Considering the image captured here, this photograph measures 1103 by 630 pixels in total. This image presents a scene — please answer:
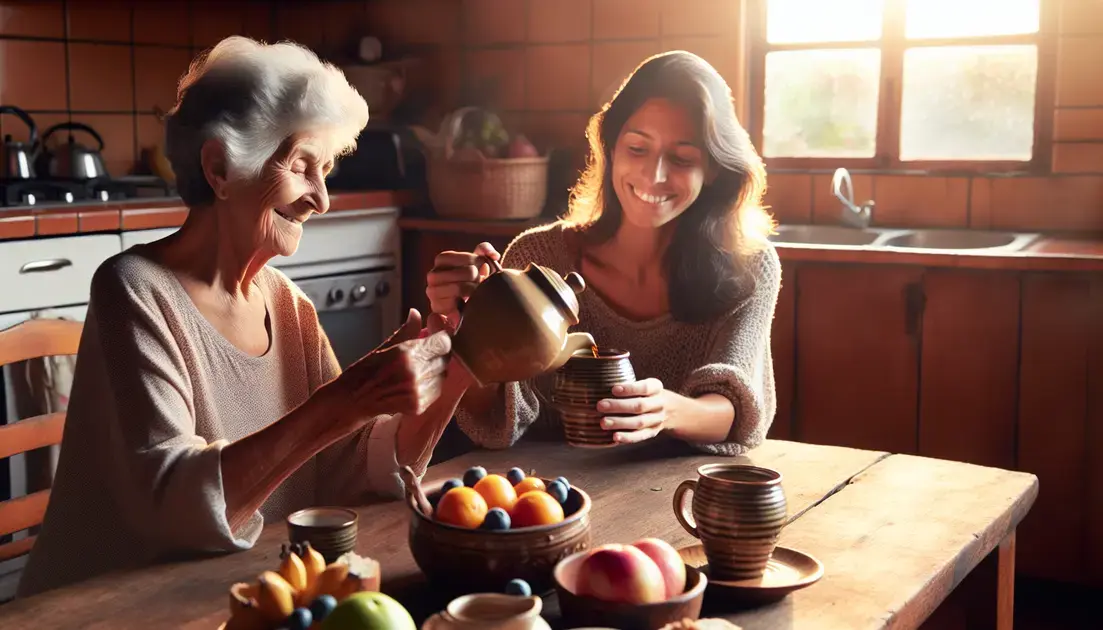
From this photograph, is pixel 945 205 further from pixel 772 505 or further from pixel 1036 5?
pixel 772 505

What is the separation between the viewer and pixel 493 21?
375 cm

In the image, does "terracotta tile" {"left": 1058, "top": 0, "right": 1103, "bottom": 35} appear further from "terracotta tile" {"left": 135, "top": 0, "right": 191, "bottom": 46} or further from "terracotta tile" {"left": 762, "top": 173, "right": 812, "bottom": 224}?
"terracotta tile" {"left": 135, "top": 0, "right": 191, "bottom": 46}

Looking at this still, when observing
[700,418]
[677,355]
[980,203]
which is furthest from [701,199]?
[980,203]

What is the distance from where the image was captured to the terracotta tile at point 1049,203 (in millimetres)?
2980

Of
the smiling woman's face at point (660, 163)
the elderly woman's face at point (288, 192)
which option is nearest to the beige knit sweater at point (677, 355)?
the smiling woman's face at point (660, 163)

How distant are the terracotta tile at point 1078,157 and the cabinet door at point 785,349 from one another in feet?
2.60

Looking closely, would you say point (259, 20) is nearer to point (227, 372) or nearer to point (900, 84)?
point (900, 84)

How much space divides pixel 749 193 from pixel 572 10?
1.64 meters

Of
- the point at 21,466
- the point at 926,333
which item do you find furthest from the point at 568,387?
the point at 21,466

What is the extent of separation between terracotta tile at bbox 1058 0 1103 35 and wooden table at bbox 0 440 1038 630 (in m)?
1.76

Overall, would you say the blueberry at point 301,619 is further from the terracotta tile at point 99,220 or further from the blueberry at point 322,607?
the terracotta tile at point 99,220

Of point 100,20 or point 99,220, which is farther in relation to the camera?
point 100,20

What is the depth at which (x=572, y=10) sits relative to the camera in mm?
3592

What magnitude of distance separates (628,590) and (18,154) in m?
2.75
